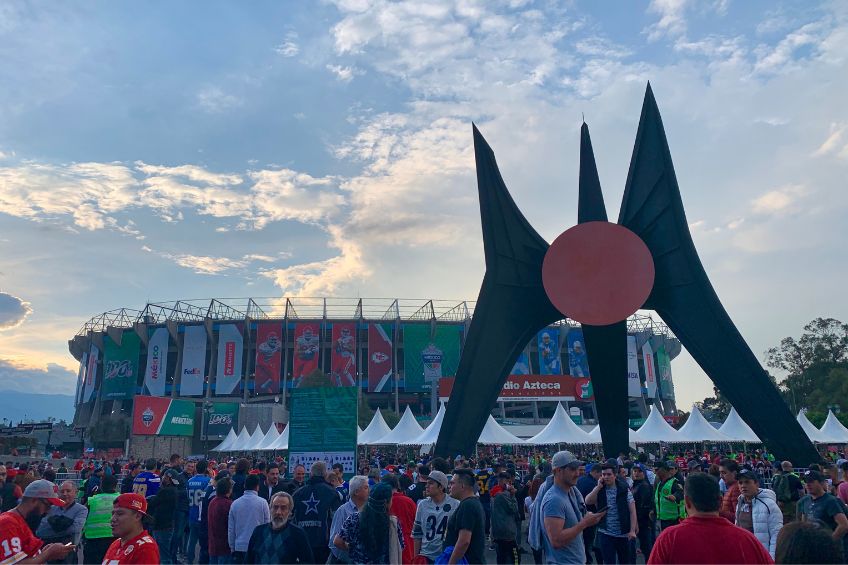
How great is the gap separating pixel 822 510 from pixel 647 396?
62798 mm

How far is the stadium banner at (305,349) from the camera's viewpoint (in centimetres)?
5766

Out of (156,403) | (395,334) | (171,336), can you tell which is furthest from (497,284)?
(171,336)

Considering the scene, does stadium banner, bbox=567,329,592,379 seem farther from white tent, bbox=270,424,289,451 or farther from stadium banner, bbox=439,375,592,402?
white tent, bbox=270,424,289,451

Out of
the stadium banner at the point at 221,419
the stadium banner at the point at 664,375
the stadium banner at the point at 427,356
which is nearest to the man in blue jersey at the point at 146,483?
the stadium banner at the point at 221,419

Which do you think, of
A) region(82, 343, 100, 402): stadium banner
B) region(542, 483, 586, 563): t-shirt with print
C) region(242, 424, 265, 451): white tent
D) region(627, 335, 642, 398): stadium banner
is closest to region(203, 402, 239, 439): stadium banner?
region(242, 424, 265, 451): white tent

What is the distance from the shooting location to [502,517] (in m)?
7.79

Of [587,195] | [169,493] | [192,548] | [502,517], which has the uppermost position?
[587,195]

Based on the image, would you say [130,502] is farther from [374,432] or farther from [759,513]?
[374,432]

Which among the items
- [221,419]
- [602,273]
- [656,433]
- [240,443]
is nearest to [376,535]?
[602,273]

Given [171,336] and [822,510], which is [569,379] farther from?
[822,510]

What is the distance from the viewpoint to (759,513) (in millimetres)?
6152

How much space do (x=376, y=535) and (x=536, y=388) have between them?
50.6 m

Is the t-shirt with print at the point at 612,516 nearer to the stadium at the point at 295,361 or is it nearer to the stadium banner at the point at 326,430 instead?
the stadium banner at the point at 326,430

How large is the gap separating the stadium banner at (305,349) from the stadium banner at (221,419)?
847 centimetres
